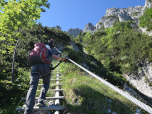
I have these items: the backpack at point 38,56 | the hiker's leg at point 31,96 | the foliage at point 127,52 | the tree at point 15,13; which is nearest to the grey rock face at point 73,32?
the foliage at point 127,52

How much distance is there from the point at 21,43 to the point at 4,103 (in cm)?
851

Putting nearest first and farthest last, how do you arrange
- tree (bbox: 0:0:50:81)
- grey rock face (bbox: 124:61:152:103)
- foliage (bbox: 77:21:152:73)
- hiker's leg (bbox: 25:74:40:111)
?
1. hiker's leg (bbox: 25:74:40:111)
2. tree (bbox: 0:0:50:81)
3. grey rock face (bbox: 124:61:152:103)
4. foliage (bbox: 77:21:152:73)

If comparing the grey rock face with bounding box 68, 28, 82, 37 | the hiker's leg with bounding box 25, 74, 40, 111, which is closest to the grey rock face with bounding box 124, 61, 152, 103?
the hiker's leg with bounding box 25, 74, 40, 111

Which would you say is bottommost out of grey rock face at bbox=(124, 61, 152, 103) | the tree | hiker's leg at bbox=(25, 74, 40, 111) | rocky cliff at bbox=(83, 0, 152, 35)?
grey rock face at bbox=(124, 61, 152, 103)

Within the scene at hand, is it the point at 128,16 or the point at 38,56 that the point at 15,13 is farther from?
the point at 128,16

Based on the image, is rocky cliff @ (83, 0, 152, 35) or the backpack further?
rocky cliff @ (83, 0, 152, 35)

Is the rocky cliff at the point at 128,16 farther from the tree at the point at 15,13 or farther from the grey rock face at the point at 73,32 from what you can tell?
the grey rock face at the point at 73,32

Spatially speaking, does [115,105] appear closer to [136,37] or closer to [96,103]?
[96,103]

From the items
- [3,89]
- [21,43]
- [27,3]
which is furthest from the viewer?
[21,43]

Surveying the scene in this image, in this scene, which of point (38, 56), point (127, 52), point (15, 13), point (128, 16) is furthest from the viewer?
point (128, 16)

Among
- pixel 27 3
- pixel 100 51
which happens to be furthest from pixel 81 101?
pixel 100 51

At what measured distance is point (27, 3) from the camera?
4.13 metres

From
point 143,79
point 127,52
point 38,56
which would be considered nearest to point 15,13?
point 38,56

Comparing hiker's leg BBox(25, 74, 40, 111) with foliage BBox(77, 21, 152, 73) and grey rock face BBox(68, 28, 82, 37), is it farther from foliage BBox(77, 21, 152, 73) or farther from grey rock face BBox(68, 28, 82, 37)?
grey rock face BBox(68, 28, 82, 37)
